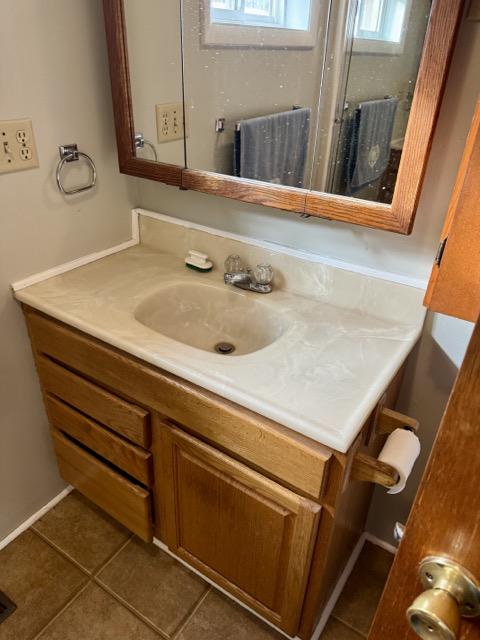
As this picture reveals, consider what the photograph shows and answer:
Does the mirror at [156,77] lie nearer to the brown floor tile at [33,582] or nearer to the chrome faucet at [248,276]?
the chrome faucet at [248,276]

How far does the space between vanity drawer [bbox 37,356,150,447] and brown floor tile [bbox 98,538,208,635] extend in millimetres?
517

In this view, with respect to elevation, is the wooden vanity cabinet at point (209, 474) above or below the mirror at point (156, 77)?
below

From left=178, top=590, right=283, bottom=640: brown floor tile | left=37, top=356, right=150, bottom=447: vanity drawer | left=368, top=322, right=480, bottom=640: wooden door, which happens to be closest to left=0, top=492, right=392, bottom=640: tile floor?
left=178, top=590, right=283, bottom=640: brown floor tile

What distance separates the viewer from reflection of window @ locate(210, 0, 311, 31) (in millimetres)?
976

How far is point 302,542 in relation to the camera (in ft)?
3.12

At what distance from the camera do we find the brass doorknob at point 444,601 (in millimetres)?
401

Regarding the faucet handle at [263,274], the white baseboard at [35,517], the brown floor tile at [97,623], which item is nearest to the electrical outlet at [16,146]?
the faucet handle at [263,274]

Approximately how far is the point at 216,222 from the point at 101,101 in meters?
0.46

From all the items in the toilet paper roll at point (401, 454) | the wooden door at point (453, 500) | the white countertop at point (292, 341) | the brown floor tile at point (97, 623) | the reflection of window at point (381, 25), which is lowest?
the brown floor tile at point (97, 623)

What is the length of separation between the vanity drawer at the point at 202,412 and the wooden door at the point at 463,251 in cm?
36

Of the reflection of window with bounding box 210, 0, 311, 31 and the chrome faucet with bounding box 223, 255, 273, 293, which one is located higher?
the reflection of window with bounding box 210, 0, 311, 31

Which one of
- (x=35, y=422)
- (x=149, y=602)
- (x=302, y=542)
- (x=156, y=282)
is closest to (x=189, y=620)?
(x=149, y=602)

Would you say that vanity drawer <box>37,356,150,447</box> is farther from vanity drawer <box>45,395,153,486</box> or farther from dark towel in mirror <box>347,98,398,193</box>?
dark towel in mirror <box>347,98,398,193</box>

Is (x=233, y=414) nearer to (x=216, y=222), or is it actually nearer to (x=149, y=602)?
(x=216, y=222)
